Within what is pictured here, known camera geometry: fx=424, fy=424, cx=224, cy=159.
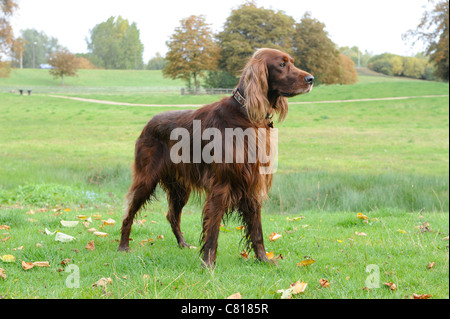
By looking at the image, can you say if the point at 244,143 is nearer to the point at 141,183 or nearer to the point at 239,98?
the point at 239,98

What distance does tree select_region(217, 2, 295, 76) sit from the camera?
61.8 ft

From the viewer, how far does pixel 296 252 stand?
195 inches

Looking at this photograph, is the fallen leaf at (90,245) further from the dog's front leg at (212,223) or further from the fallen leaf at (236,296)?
the fallen leaf at (236,296)

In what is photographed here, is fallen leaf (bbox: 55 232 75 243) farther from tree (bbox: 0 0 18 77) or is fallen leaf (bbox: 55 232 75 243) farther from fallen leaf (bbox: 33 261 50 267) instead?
tree (bbox: 0 0 18 77)

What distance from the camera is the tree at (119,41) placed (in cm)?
1997

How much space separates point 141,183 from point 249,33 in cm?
1609

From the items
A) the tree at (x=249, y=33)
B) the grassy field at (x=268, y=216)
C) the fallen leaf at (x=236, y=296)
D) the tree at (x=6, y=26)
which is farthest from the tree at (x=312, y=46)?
A: the fallen leaf at (x=236, y=296)

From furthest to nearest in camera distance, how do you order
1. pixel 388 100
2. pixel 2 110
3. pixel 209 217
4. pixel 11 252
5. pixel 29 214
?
pixel 388 100 < pixel 2 110 < pixel 29 214 < pixel 11 252 < pixel 209 217

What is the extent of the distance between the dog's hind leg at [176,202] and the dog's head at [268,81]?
1.67 meters

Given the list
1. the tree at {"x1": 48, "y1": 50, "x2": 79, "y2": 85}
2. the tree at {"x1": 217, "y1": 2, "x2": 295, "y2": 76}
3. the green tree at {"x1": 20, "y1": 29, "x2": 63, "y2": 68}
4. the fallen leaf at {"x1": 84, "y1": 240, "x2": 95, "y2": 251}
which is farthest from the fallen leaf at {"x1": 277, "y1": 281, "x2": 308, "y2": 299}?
the green tree at {"x1": 20, "y1": 29, "x2": 63, "y2": 68}

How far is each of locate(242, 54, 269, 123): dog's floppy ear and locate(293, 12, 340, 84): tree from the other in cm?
1945

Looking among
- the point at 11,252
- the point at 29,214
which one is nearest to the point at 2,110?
the point at 29,214
